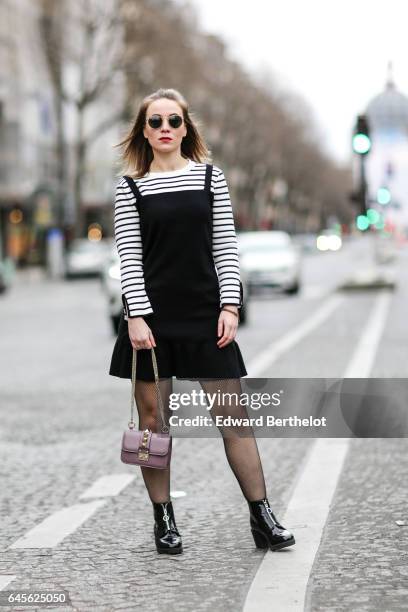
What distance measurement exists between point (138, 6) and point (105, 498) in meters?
52.5

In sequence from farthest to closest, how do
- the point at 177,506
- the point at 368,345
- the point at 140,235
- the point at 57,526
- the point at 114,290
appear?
the point at 114,290 < the point at 368,345 < the point at 177,506 < the point at 57,526 < the point at 140,235

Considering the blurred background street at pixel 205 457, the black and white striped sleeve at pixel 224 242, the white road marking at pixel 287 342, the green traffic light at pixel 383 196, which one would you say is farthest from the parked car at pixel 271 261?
the black and white striped sleeve at pixel 224 242

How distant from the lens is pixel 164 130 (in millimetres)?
5367

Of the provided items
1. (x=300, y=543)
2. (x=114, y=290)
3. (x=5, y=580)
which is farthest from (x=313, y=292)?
(x=5, y=580)

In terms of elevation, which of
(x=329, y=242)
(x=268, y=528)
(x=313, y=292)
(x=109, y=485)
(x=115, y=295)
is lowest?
(x=329, y=242)

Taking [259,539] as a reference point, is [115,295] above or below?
below

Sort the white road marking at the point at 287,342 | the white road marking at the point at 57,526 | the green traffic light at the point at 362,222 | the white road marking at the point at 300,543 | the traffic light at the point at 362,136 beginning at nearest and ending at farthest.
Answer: the white road marking at the point at 300,543 < the white road marking at the point at 57,526 < the white road marking at the point at 287,342 < the traffic light at the point at 362,136 < the green traffic light at the point at 362,222

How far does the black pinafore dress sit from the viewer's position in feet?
17.1

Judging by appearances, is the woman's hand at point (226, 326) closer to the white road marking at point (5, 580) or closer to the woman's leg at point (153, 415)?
the woman's leg at point (153, 415)

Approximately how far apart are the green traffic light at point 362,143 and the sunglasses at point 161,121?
18249mm

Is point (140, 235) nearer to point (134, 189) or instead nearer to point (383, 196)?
point (134, 189)

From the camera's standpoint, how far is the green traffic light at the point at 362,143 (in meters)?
23.4

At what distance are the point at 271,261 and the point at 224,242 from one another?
96.5 feet

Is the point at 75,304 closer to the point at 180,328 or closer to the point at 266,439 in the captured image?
the point at 266,439
